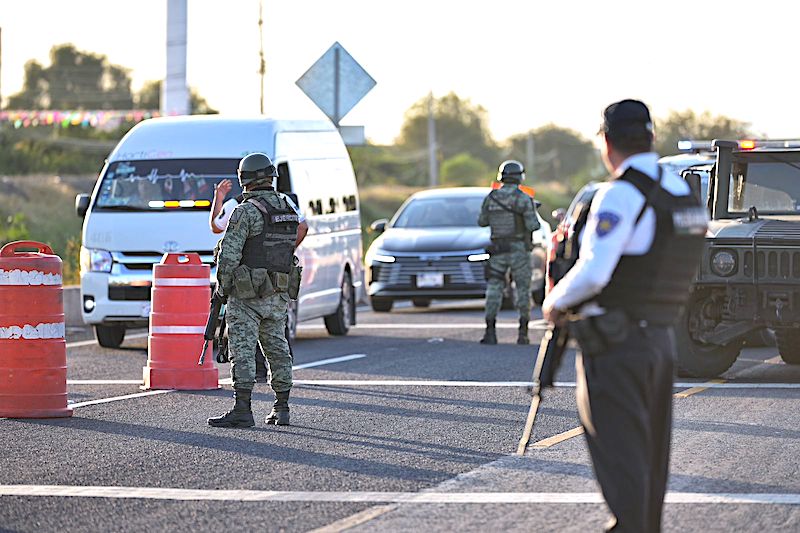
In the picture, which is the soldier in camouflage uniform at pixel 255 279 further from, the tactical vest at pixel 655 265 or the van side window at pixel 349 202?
the van side window at pixel 349 202

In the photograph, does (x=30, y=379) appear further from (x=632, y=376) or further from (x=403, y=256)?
(x=403, y=256)

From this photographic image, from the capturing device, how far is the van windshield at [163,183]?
57.0ft

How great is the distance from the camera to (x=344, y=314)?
19438 mm

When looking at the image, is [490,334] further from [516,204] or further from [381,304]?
[381,304]

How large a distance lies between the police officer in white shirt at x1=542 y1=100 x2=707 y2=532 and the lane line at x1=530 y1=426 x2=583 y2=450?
13.5 feet

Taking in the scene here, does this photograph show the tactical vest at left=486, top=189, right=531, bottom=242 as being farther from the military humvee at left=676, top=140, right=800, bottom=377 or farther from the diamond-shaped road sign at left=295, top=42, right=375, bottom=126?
the diamond-shaped road sign at left=295, top=42, right=375, bottom=126

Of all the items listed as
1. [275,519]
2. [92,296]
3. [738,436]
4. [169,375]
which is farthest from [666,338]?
[92,296]

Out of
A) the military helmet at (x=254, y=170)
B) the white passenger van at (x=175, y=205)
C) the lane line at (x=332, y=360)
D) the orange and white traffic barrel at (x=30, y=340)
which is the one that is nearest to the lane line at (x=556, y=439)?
the military helmet at (x=254, y=170)

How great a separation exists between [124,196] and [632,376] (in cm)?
1244

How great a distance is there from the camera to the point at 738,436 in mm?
10383

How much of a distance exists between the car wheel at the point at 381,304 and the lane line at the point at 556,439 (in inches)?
486

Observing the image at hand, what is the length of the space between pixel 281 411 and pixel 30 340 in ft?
6.43

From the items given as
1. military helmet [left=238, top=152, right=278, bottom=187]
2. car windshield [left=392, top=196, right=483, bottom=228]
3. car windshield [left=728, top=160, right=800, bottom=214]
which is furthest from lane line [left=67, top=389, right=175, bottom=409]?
car windshield [left=392, top=196, right=483, bottom=228]

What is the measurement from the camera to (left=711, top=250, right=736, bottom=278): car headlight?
44.5 ft
